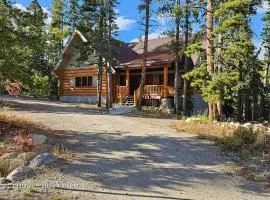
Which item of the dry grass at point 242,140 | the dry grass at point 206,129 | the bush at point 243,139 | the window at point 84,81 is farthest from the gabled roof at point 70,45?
the bush at point 243,139

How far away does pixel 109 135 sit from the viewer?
53.6 feet

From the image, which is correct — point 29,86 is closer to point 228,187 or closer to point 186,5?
point 228,187

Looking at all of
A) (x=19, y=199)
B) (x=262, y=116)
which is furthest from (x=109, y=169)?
(x=262, y=116)

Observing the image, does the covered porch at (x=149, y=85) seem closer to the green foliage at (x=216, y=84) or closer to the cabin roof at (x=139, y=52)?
the cabin roof at (x=139, y=52)

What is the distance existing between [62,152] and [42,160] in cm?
125

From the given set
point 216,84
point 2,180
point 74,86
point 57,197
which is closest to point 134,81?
point 74,86

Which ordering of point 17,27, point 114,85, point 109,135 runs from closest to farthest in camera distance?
point 17,27
point 109,135
point 114,85

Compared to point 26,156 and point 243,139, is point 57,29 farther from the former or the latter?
point 26,156

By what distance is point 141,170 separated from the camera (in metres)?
11.8

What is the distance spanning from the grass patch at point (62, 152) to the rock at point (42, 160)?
1.61 ft

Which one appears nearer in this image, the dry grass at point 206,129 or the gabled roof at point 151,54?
the dry grass at point 206,129

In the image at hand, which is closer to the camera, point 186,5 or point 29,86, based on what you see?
point 29,86

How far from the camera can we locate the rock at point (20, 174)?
1046cm

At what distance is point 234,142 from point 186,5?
385 inches
